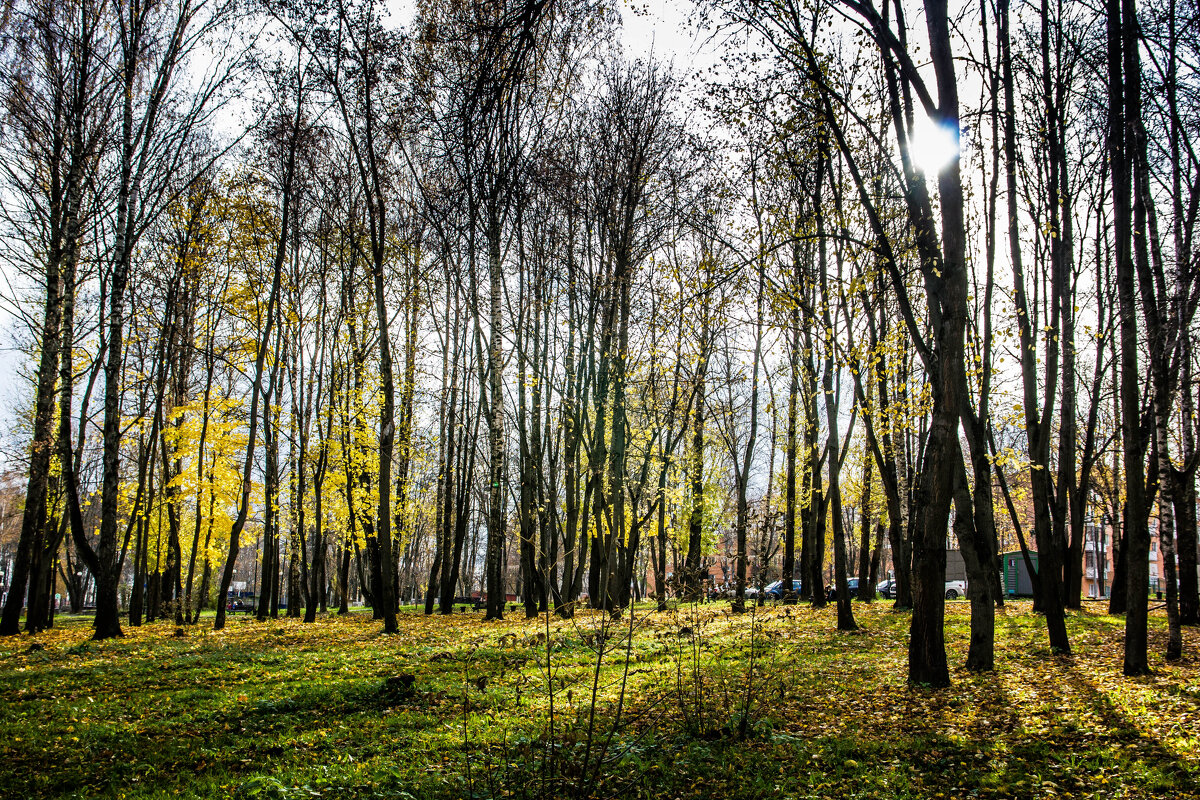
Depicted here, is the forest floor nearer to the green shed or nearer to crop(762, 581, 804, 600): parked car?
crop(762, 581, 804, 600): parked car

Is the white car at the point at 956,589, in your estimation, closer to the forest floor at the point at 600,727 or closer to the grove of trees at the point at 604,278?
the grove of trees at the point at 604,278

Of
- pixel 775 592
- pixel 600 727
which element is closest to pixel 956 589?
pixel 775 592

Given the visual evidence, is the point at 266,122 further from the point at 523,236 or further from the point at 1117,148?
the point at 1117,148

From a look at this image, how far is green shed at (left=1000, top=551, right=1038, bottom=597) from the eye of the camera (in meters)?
29.8

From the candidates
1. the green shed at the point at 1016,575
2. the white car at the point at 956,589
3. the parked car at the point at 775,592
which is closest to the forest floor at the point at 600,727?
the parked car at the point at 775,592

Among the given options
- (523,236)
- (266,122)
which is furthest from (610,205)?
(266,122)

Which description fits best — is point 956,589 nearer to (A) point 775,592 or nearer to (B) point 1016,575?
(B) point 1016,575

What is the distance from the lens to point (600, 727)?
18.3 ft

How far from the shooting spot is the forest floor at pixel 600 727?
424 cm

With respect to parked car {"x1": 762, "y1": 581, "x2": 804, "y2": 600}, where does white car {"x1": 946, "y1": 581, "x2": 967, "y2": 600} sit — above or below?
below

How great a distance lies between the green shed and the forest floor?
23.6 m

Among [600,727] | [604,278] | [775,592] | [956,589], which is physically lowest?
[956,589]

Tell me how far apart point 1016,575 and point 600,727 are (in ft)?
103

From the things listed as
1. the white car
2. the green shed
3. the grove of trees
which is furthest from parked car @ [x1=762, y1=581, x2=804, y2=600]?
the green shed
